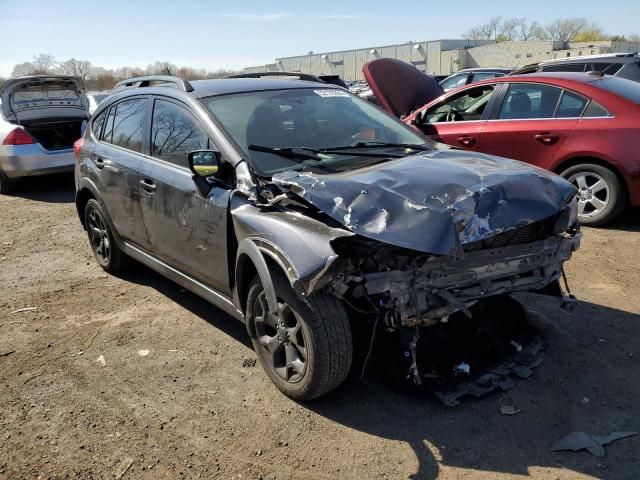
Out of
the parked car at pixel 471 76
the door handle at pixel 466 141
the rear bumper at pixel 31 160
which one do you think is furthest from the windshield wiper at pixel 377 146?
the parked car at pixel 471 76

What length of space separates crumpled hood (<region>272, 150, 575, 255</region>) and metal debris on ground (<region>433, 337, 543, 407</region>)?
94 centimetres

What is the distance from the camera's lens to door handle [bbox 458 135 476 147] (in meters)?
6.61

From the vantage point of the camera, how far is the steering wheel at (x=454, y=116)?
6913 mm

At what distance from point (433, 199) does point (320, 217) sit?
0.60 m

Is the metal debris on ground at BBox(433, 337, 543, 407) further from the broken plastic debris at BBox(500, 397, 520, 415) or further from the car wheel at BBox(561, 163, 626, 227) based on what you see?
the car wheel at BBox(561, 163, 626, 227)

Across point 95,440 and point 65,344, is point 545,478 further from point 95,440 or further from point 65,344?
point 65,344

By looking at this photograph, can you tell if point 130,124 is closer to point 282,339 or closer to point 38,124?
point 282,339

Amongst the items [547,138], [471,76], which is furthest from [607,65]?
[471,76]

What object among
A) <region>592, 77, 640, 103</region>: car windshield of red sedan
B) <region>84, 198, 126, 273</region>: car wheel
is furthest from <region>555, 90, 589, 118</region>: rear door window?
<region>84, 198, 126, 273</region>: car wheel

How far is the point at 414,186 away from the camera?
2932 mm

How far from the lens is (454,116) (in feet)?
22.8

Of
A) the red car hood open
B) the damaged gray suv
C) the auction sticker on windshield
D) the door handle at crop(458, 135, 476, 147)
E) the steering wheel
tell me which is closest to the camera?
the damaged gray suv

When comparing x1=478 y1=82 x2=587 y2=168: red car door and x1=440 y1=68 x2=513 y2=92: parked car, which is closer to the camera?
x1=478 y1=82 x2=587 y2=168: red car door

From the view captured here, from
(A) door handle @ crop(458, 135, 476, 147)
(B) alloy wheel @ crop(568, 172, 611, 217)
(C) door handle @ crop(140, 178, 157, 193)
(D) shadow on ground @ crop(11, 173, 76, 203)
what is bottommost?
(D) shadow on ground @ crop(11, 173, 76, 203)
